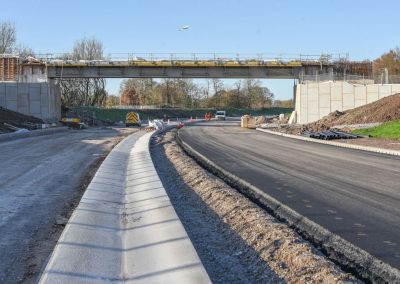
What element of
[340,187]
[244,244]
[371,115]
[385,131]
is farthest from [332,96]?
[244,244]

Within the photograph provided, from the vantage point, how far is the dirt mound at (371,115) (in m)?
41.4

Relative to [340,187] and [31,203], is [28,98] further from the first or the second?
[340,187]

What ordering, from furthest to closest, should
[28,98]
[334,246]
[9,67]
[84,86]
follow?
[84,86]
[9,67]
[28,98]
[334,246]

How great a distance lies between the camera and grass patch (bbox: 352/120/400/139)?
34.0 m

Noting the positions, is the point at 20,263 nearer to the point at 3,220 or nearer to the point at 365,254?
the point at 3,220

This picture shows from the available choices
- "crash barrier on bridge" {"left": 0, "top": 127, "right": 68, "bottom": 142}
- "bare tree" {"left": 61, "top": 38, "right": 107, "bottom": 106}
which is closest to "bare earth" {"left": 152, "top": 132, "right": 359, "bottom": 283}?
"crash barrier on bridge" {"left": 0, "top": 127, "right": 68, "bottom": 142}

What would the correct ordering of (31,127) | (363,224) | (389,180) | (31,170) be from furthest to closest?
(31,127) → (31,170) → (389,180) → (363,224)

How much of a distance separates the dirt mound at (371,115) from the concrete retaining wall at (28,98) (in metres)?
30.5

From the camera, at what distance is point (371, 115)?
43344 millimetres

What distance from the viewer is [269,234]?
8.64 meters

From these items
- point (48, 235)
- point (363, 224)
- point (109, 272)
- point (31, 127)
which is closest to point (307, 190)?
point (363, 224)

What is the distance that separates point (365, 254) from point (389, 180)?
8.29m

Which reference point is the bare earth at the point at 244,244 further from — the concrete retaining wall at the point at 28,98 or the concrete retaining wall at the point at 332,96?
the concrete retaining wall at the point at 28,98

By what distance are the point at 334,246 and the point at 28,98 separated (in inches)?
2293
